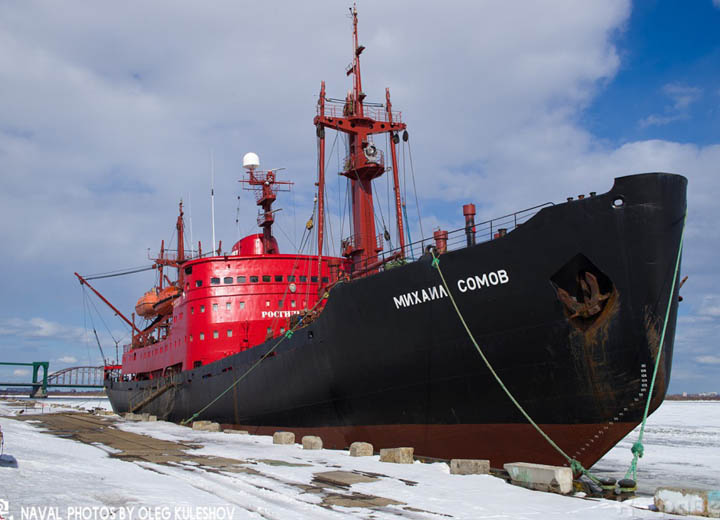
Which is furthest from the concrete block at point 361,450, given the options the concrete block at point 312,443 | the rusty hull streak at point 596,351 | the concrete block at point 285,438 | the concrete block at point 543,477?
the rusty hull streak at point 596,351

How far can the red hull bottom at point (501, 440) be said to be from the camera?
10164mm

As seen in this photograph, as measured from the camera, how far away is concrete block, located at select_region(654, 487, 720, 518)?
7703 mm

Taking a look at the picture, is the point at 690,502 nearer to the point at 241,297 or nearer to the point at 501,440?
the point at 501,440

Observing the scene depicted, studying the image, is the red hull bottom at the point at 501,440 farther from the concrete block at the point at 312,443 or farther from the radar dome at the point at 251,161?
the radar dome at the point at 251,161

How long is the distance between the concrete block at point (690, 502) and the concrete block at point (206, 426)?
1531cm

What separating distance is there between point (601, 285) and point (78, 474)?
9305 mm

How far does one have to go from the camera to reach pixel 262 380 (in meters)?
17.5

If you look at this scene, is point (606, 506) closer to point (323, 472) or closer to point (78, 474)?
point (323, 472)

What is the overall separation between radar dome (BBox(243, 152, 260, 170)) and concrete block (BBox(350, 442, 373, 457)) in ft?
55.6

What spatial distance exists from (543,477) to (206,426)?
1410cm

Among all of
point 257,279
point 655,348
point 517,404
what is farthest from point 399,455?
point 257,279

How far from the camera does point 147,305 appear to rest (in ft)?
107

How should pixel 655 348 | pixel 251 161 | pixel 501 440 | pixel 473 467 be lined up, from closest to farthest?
1. pixel 655 348
2. pixel 473 467
3. pixel 501 440
4. pixel 251 161

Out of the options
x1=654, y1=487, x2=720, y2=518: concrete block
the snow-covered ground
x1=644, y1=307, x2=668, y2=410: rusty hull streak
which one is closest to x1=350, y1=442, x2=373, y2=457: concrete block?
the snow-covered ground
